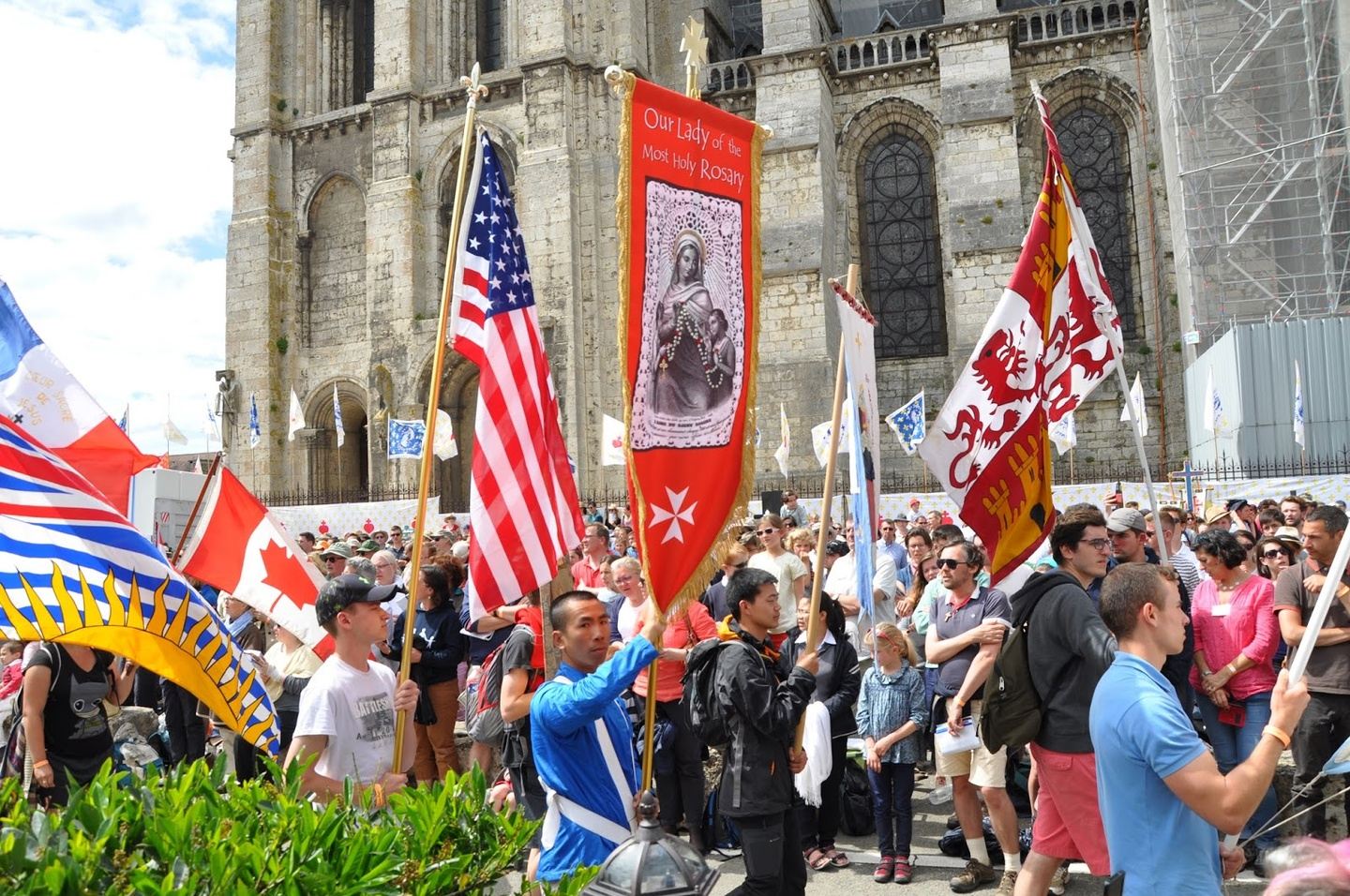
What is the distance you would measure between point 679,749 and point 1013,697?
8.52 feet

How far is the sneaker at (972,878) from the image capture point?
5.52 m

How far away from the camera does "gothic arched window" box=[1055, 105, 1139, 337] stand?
2294cm

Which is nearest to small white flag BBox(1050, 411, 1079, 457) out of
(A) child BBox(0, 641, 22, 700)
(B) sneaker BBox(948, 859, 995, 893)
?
(B) sneaker BBox(948, 859, 995, 893)

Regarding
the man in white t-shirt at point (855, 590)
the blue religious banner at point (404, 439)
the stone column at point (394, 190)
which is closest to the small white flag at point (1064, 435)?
the man in white t-shirt at point (855, 590)

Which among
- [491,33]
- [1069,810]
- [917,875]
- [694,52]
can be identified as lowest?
[917,875]

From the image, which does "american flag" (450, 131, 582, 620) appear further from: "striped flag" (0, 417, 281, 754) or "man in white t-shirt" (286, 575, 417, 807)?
"striped flag" (0, 417, 281, 754)

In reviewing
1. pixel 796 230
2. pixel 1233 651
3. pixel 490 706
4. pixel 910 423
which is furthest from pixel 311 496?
pixel 1233 651

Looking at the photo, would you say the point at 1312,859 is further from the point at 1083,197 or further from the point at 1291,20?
the point at 1083,197

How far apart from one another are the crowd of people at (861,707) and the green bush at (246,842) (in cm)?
28

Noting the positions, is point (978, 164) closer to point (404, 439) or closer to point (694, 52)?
point (404, 439)

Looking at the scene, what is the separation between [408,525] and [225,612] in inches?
507

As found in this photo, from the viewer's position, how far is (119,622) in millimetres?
3951

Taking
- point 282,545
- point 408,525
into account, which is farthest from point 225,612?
point 408,525

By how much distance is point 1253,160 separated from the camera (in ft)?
60.2
